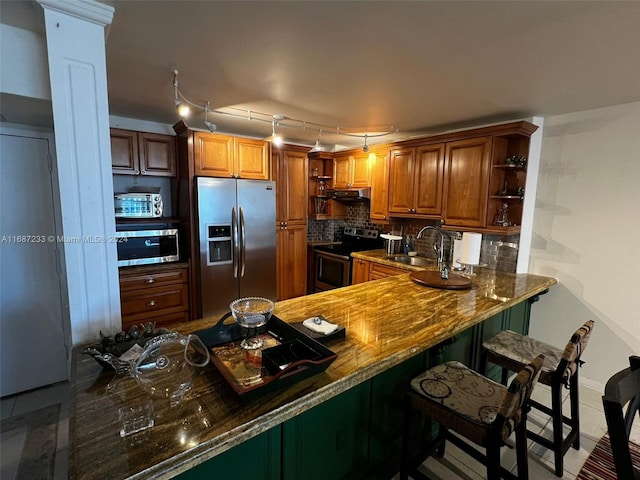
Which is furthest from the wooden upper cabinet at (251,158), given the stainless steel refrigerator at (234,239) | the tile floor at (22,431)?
→ the tile floor at (22,431)

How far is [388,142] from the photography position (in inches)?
153

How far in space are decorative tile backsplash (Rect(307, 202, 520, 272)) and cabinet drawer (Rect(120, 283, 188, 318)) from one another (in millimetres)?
2124

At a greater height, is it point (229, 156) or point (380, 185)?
point (229, 156)

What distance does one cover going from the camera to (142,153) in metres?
3.19

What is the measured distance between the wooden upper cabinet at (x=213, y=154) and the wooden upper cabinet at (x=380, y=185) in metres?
1.72

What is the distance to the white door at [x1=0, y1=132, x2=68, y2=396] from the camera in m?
2.35

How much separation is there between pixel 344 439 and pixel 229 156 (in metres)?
2.91

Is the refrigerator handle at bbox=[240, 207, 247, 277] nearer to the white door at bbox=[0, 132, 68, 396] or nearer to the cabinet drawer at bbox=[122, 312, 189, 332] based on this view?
the cabinet drawer at bbox=[122, 312, 189, 332]

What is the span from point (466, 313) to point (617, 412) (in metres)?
0.89

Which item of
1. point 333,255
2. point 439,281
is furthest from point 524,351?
point 333,255

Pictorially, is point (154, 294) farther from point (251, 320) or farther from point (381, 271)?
point (381, 271)

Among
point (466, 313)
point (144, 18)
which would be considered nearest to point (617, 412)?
point (466, 313)

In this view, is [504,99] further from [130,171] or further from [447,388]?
[130,171]

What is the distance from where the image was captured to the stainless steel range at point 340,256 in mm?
4028
